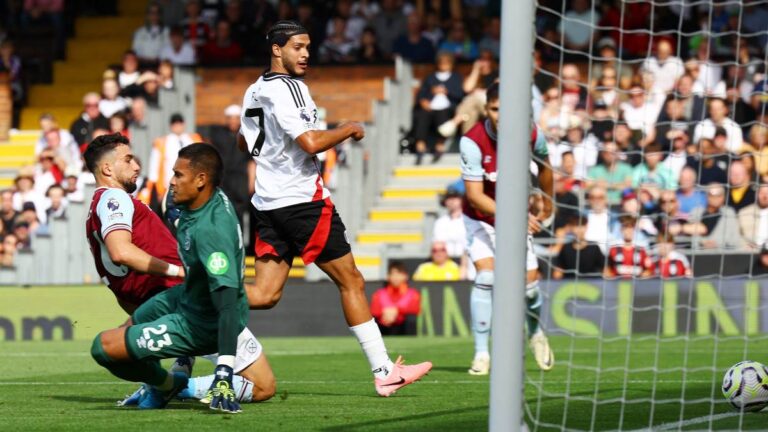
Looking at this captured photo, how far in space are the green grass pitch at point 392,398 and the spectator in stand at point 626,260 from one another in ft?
7.87

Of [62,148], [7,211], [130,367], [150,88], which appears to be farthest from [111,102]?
[130,367]

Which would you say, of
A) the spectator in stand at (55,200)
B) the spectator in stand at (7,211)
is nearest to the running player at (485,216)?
the spectator in stand at (55,200)

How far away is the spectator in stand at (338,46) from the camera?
22328 millimetres

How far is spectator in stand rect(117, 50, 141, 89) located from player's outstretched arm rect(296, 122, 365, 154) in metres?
14.5

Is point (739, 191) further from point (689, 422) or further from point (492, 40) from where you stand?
point (689, 422)

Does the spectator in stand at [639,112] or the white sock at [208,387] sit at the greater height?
the spectator in stand at [639,112]

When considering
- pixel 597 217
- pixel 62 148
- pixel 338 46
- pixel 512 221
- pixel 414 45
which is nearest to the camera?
pixel 512 221

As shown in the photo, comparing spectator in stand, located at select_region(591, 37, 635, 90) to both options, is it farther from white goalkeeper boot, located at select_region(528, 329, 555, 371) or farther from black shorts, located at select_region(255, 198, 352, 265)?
black shorts, located at select_region(255, 198, 352, 265)

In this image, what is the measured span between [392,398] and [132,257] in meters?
1.84

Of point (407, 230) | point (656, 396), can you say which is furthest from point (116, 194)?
point (407, 230)

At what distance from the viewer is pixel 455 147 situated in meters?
21.0

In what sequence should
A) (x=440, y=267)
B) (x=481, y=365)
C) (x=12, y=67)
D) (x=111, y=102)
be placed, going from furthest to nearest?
(x=12, y=67), (x=111, y=102), (x=440, y=267), (x=481, y=365)

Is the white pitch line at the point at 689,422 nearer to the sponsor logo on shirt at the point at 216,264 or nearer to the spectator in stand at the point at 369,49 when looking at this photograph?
the sponsor logo on shirt at the point at 216,264

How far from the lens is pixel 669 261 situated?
16.2 meters
